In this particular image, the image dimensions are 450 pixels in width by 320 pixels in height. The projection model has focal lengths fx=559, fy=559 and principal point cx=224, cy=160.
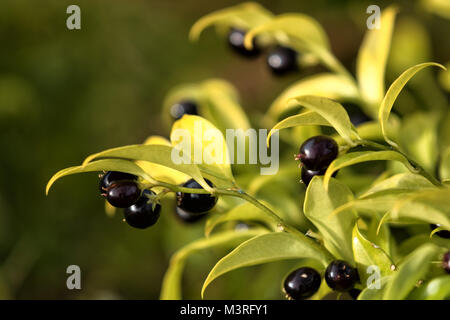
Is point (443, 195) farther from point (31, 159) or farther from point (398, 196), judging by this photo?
point (31, 159)

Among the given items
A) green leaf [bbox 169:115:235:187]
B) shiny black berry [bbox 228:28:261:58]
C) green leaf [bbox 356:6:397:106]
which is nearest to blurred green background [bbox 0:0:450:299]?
shiny black berry [bbox 228:28:261:58]

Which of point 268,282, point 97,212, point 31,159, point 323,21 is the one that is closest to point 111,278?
point 97,212

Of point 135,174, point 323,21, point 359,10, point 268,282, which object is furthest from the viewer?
point 323,21

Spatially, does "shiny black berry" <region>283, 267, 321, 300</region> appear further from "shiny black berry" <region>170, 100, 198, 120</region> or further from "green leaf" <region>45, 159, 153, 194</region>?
"shiny black berry" <region>170, 100, 198, 120</region>

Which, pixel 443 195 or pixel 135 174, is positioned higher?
pixel 135 174

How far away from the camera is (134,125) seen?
2.10 metres

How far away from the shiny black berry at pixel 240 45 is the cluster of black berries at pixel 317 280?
0.55 metres

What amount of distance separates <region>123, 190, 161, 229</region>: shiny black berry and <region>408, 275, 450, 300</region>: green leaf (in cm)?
31

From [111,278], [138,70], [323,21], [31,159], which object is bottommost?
[111,278]

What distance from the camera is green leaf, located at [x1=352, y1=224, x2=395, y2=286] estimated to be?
638mm

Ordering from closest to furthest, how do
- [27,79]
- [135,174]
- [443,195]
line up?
1. [443,195]
2. [135,174]
3. [27,79]

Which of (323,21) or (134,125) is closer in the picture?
(134,125)

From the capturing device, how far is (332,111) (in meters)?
0.60

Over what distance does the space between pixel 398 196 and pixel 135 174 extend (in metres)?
0.29
